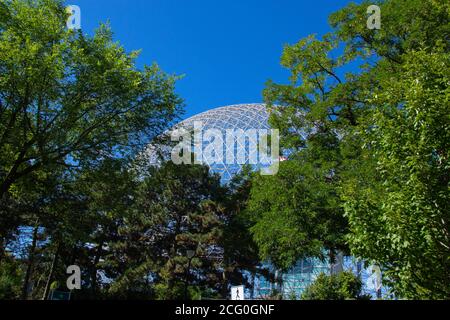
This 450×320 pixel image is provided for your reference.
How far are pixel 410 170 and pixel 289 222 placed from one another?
12097 mm

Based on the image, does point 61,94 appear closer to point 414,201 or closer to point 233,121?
point 414,201

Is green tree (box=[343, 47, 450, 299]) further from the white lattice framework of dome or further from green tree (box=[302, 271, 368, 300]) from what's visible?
the white lattice framework of dome

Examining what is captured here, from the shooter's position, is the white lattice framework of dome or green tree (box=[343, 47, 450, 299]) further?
the white lattice framework of dome

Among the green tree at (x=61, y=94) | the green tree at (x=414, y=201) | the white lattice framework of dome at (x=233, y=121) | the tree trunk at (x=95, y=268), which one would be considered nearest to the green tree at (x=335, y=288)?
the green tree at (x=61, y=94)

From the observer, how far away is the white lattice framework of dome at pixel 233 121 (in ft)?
190

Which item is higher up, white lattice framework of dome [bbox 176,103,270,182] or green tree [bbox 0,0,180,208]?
white lattice framework of dome [bbox 176,103,270,182]

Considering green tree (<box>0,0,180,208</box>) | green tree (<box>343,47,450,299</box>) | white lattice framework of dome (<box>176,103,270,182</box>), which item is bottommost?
green tree (<box>343,47,450,299</box>)

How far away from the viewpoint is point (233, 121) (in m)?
64.4

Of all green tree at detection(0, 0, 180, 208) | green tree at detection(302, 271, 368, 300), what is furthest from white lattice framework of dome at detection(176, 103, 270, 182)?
green tree at detection(0, 0, 180, 208)

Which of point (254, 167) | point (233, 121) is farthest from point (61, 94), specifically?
point (233, 121)

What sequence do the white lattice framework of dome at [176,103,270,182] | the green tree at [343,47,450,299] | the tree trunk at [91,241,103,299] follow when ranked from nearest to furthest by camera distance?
the green tree at [343,47,450,299]
the tree trunk at [91,241,103,299]
the white lattice framework of dome at [176,103,270,182]

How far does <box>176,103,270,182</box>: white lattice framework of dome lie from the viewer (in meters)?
57.8
